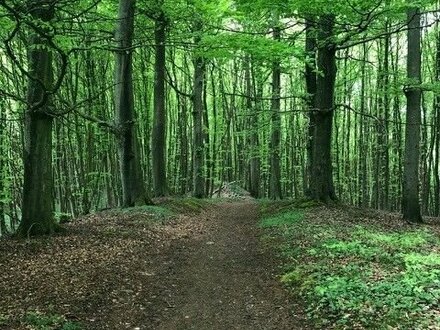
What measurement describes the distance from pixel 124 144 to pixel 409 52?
35.3 feet

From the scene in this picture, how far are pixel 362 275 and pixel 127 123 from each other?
1043cm

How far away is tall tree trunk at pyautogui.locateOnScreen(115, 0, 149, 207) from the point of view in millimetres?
15383

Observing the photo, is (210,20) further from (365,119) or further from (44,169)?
(365,119)

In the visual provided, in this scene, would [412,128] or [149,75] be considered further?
[149,75]

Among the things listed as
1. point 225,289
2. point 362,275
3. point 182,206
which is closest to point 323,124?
point 182,206

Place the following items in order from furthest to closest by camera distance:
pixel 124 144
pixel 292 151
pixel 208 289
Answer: pixel 292 151
pixel 124 144
pixel 208 289

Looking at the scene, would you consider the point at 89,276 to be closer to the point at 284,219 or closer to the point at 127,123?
the point at 284,219

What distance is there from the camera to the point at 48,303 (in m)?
6.44

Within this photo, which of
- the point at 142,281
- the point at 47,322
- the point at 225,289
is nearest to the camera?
the point at 47,322

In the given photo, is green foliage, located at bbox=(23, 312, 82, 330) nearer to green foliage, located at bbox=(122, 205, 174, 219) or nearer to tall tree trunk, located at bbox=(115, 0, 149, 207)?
green foliage, located at bbox=(122, 205, 174, 219)

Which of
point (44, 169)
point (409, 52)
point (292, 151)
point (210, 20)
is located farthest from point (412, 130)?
point (292, 151)

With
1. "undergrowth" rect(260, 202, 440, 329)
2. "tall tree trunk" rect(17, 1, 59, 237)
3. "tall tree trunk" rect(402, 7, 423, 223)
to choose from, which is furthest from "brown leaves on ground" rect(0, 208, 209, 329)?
"tall tree trunk" rect(402, 7, 423, 223)

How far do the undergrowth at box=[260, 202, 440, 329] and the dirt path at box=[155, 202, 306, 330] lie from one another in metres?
0.45

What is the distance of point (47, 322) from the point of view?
574 cm
